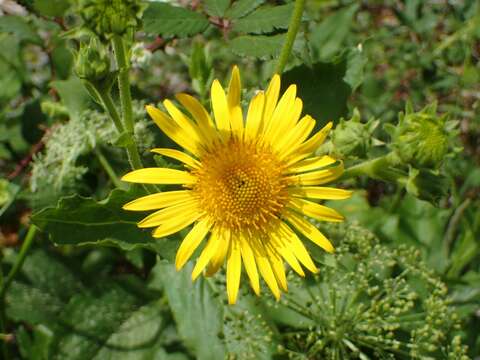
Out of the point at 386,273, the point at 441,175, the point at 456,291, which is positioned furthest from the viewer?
the point at 456,291

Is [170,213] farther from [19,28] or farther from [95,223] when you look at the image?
[19,28]

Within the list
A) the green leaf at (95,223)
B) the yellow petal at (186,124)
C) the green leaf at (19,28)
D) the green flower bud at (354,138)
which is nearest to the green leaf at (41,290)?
the green leaf at (95,223)

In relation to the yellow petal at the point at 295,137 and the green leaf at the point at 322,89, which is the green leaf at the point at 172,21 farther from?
the yellow petal at the point at 295,137

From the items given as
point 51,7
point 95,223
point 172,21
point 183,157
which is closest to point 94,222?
point 95,223

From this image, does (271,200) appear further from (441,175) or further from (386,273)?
(386,273)

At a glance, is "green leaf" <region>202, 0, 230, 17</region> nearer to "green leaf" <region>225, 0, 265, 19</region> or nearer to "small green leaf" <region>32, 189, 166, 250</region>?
"green leaf" <region>225, 0, 265, 19</region>

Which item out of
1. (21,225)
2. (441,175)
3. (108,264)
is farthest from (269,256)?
(21,225)

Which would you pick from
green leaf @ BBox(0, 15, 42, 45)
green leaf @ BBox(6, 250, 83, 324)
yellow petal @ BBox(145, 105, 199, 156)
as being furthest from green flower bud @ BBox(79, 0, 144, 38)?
green leaf @ BBox(6, 250, 83, 324)
